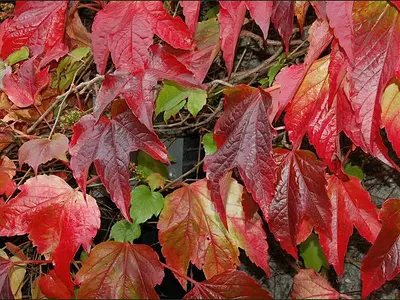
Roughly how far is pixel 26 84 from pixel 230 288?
0.58 meters

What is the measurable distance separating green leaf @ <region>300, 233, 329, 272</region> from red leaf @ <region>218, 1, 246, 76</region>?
50 centimetres

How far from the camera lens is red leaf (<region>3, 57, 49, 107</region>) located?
1229 mm

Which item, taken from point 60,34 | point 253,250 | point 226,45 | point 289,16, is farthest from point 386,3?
point 60,34

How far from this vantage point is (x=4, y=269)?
3.85 ft

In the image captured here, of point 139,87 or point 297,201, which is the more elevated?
point 139,87

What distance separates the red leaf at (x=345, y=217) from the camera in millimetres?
1107

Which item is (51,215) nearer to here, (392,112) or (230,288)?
(230,288)

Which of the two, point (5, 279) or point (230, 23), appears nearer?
point (230, 23)

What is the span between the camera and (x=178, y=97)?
118 centimetres

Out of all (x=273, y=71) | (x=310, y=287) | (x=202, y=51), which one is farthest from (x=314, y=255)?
(x=202, y=51)

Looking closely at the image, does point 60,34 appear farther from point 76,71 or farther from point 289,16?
point 289,16

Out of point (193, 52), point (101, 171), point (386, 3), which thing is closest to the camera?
point (386, 3)

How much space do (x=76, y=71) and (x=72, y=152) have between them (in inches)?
14.3

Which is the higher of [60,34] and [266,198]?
[60,34]
